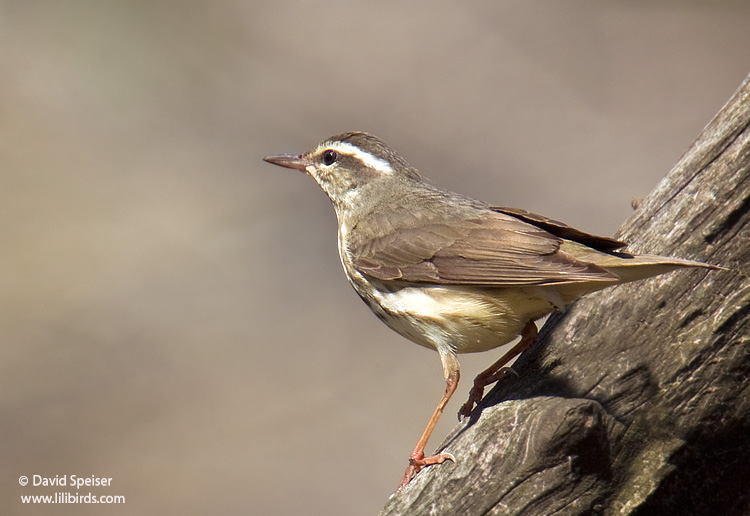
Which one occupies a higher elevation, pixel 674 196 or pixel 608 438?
pixel 674 196

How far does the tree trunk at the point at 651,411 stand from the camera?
3127 mm

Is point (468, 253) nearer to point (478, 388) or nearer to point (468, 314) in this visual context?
point (468, 314)

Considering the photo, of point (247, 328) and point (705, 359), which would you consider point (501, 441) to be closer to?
point (705, 359)

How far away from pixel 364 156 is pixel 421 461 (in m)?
2.20

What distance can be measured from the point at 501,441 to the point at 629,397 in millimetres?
514

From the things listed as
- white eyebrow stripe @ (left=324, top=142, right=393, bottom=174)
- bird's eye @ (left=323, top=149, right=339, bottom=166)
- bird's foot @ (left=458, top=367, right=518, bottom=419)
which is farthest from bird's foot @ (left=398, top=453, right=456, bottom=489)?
bird's eye @ (left=323, top=149, right=339, bottom=166)

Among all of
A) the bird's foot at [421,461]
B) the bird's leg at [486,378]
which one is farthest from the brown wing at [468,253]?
the bird's foot at [421,461]

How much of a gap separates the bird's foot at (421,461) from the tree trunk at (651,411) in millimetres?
31

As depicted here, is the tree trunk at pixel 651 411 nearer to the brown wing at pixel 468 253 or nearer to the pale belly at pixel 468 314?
the brown wing at pixel 468 253

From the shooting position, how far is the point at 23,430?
782 cm

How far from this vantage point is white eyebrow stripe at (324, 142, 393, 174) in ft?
17.5

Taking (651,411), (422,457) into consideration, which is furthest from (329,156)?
(651,411)

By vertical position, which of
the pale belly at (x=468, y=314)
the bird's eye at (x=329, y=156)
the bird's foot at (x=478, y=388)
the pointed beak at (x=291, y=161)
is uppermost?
the pointed beak at (x=291, y=161)

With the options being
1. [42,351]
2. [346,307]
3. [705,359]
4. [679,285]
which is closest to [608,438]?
[705,359]
